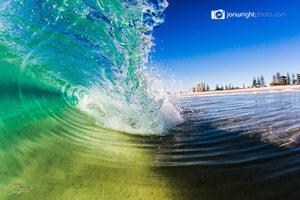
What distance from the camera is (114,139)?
304cm

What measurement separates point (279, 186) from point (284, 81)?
4517 inches

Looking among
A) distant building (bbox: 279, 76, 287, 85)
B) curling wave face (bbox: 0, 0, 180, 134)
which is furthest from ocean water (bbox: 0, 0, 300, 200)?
distant building (bbox: 279, 76, 287, 85)

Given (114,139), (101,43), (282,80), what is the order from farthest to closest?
(282,80)
(101,43)
(114,139)

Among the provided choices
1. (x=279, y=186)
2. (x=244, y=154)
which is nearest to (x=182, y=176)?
(x=279, y=186)

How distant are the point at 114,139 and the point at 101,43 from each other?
2.29 metres

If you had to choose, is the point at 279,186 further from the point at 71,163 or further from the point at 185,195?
the point at 71,163

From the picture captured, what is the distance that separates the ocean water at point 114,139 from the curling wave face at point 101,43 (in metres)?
0.02

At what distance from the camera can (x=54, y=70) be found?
580 centimetres

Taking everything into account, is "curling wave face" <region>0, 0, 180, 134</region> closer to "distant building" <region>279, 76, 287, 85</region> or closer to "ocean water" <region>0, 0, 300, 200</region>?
"ocean water" <region>0, 0, 300, 200</region>

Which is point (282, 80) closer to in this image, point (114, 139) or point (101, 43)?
point (101, 43)

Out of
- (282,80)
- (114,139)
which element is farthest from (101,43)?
(282,80)

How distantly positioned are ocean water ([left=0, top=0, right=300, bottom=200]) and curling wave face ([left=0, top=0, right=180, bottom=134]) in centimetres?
2

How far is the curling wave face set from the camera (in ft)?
9.70

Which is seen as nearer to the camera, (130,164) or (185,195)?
(185,195)
